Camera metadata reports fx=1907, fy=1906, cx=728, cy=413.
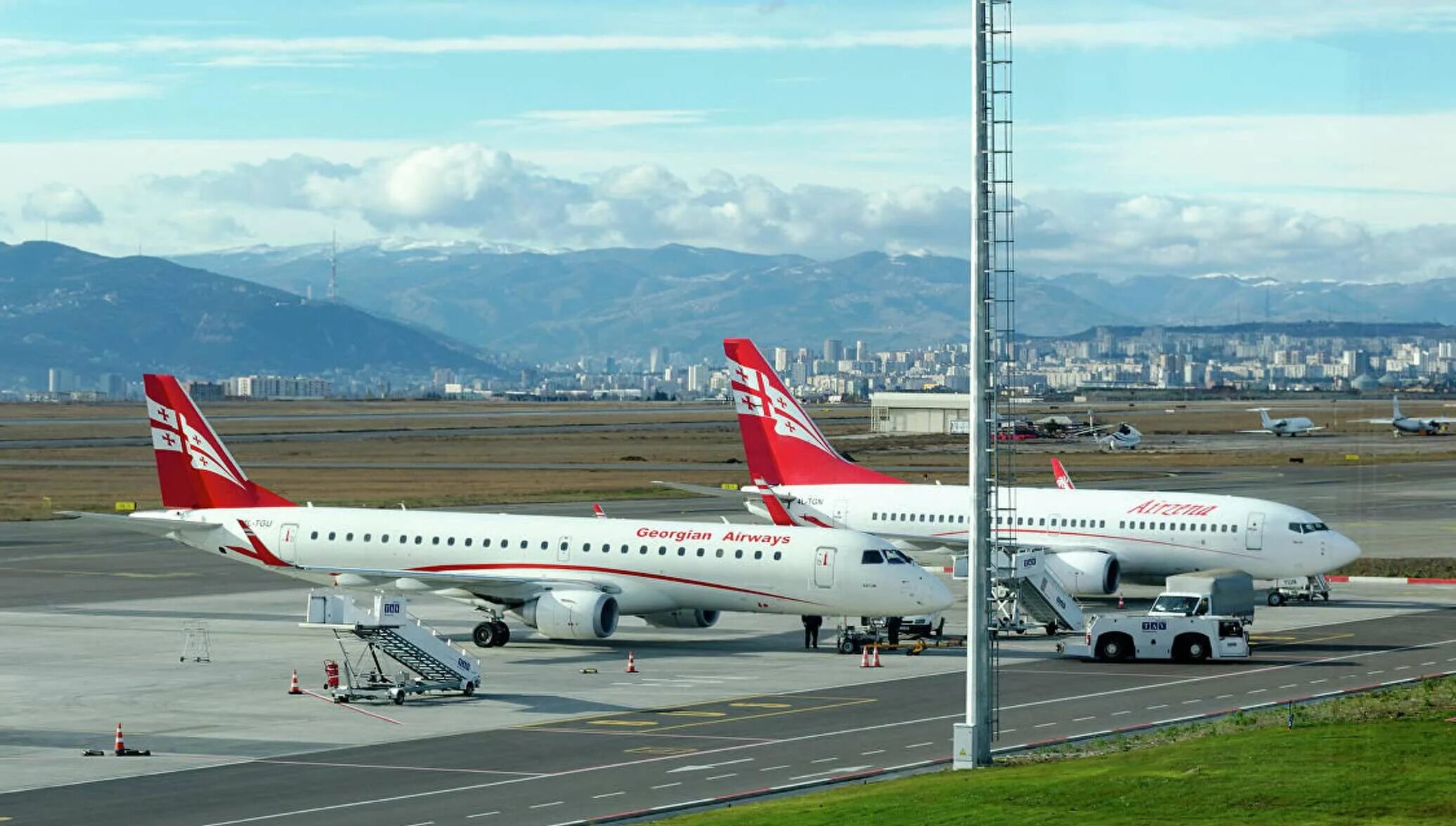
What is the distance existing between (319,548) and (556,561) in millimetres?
8985

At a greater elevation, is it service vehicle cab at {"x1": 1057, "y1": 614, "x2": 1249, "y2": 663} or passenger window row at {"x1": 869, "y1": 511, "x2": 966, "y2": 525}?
passenger window row at {"x1": 869, "y1": 511, "x2": 966, "y2": 525}

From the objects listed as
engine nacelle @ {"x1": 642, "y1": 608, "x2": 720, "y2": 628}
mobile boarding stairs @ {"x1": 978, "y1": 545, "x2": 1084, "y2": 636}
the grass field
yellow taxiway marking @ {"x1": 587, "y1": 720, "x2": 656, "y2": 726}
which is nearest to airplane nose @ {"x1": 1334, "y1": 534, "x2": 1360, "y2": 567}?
mobile boarding stairs @ {"x1": 978, "y1": 545, "x2": 1084, "y2": 636}

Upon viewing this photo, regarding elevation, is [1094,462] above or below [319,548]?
above

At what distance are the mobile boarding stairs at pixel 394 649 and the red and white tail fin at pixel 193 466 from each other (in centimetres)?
1743

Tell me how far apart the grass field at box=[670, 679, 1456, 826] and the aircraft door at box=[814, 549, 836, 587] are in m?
19.2

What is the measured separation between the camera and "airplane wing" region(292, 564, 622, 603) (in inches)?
2464

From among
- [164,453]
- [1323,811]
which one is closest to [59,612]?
[164,453]

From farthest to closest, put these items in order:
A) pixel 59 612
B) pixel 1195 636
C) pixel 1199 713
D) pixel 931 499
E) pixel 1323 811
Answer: pixel 931 499
pixel 59 612
pixel 1195 636
pixel 1199 713
pixel 1323 811

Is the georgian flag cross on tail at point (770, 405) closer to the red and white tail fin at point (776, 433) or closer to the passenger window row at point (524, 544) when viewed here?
the red and white tail fin at point (776, 433)

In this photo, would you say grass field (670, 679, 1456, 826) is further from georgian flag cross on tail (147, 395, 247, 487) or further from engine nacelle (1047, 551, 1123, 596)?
georgian flag cross on tail (147, 395, 247, 487)

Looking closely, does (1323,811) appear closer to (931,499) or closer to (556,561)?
(556,561)

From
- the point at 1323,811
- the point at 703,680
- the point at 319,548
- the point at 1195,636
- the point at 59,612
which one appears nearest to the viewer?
the point at 1323,811

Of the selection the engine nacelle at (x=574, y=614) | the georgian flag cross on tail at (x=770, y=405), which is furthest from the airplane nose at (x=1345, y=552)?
the engine nacelle at (x=574, y=614)

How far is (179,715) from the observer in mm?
49156
